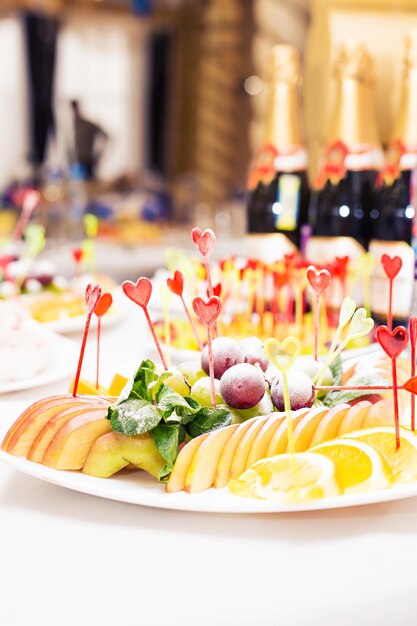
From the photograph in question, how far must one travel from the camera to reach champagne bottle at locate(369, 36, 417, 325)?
4.35 feet

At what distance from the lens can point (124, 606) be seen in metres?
0.56

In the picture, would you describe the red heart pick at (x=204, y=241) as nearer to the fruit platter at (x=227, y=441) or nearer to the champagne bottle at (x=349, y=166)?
the fruit platter at (x=227, y=441)

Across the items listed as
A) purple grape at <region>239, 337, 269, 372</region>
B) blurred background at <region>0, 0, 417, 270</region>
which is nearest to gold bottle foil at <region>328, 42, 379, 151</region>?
purple grape at <region>239, 337, 269, 372</region>

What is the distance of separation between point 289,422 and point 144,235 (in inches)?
98.7

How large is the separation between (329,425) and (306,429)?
23mm

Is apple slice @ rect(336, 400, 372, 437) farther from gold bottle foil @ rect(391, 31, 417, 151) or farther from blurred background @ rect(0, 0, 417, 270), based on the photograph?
blurred background @ rect(0, 0, 417, 270)

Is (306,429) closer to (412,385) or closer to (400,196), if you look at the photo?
(412,385)

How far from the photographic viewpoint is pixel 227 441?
71cm

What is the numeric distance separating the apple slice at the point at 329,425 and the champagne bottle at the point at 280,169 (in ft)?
3.06

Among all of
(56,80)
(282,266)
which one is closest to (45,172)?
(56,80)

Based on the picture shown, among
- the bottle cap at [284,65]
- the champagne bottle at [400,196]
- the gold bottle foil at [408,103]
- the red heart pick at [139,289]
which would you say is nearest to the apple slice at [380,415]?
the red heart pick at [139,289]

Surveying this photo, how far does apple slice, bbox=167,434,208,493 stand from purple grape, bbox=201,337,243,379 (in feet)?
0.44

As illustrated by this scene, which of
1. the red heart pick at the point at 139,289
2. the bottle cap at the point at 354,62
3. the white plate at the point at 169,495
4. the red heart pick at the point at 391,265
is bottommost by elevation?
the white plate at the point at 169,495

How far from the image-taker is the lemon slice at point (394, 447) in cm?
70
